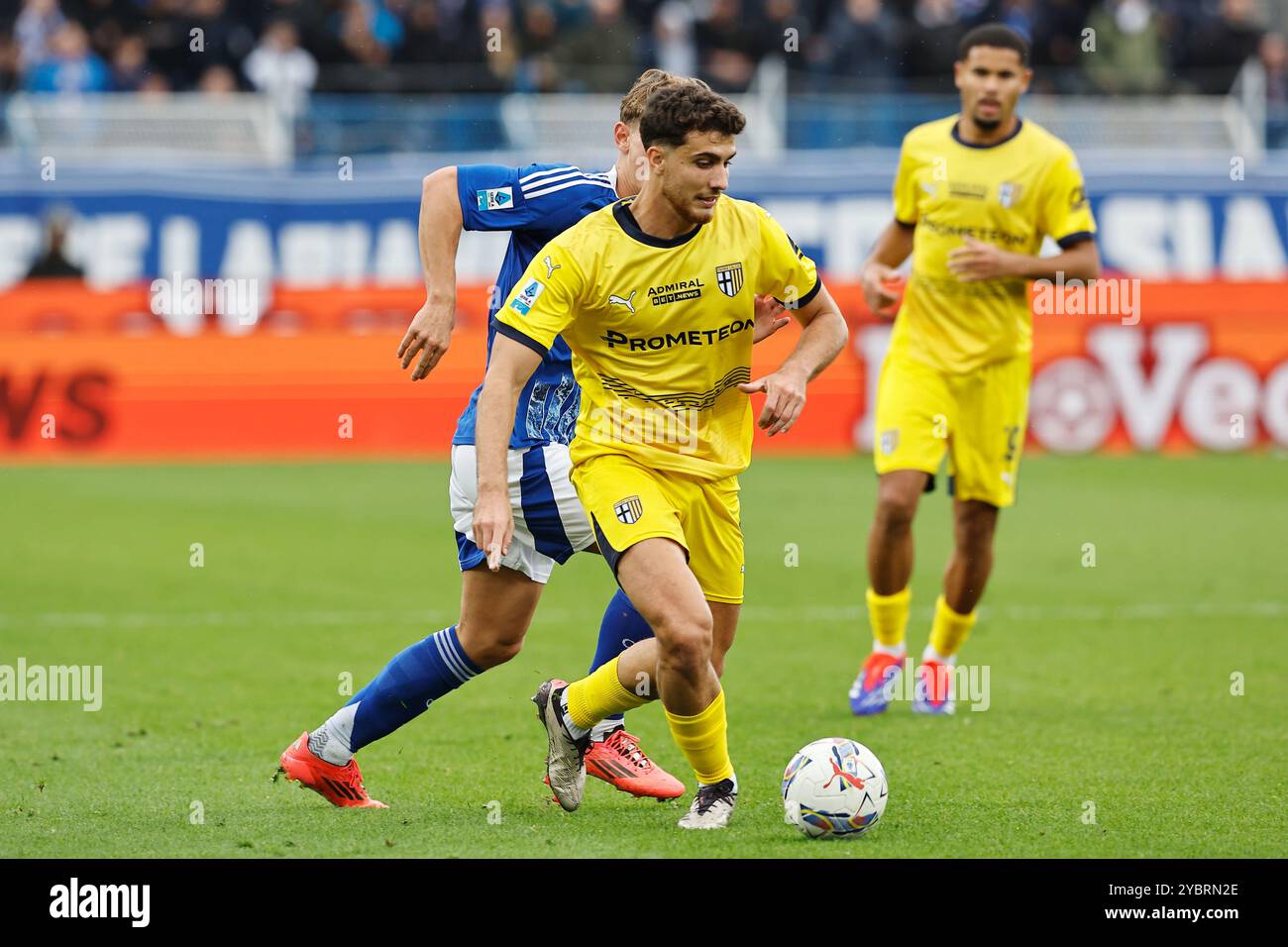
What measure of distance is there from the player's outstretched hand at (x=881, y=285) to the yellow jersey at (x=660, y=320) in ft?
7.77

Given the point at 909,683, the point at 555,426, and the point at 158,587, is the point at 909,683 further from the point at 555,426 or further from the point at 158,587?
the point at 158,587

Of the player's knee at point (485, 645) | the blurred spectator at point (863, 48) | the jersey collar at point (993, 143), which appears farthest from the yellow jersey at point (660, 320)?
the blurred spectator at point (863, 48)

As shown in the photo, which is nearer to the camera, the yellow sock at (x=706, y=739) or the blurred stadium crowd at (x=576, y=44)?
the yellow sock at (x=706, y=739)

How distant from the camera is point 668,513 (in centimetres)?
581

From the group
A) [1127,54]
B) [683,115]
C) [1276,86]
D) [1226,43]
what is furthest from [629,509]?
[1226,43]

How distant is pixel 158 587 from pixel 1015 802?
664 cm

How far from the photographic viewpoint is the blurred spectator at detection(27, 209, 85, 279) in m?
19.5

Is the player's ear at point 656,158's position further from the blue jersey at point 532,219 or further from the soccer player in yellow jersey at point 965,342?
the soccer player in yellow jersey at point 965,342

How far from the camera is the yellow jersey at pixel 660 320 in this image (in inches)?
227

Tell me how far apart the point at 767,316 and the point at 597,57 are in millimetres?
15608

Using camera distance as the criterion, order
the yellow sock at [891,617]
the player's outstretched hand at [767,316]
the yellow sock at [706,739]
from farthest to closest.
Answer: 1. the yellow sock at [891,617]
2. the player's outstretched hand at [767,316]
3. the yellow sock at [706,739]

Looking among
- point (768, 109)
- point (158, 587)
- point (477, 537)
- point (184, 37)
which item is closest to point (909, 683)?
point (477, 537)

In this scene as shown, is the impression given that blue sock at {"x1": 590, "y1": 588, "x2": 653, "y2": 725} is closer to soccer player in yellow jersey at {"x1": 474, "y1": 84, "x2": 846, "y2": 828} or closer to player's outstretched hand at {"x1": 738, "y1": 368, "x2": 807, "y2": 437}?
soccer player in yellow jersey at {"x1": 474, "y1": 84, "x2": 846, "y2": 828}

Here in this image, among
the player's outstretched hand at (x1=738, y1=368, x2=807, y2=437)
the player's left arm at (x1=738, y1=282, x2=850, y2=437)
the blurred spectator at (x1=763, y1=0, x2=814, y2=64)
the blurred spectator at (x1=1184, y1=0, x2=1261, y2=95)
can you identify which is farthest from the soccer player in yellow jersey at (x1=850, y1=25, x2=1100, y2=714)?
the blurred spectator at (x1=1184, y1=0, x2=1261, y2=95)
